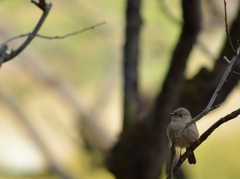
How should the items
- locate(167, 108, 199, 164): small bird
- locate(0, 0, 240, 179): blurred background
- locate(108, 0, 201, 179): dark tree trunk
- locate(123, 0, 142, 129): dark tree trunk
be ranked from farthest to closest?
locate(0, 0, 240, 179): blurred background < locate(123, 0, 142, 129): dark tree trunk < locate(108, 0, 201, 179): dark tree trunk < locate(167, 108, 199, 164): small bird

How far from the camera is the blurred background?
316 inches

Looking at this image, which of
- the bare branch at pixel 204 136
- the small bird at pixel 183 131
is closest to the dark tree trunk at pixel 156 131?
the small bird at pixel 183 131

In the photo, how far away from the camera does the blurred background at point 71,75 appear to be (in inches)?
316

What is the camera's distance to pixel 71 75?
30.9 feet

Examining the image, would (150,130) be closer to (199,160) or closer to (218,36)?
(199,160)

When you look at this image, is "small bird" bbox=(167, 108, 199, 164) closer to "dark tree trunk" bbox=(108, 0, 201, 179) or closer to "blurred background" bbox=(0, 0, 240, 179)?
"dark tree trunk" bbox=(108, 0, 201, 179)

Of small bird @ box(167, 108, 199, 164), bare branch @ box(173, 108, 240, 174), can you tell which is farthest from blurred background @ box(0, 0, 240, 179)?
bare branch @ box(173, 108, 240, 174)

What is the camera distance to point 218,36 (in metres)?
8.80

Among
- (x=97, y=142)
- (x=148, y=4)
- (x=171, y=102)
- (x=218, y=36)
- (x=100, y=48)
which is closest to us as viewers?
(x=171, y=102)

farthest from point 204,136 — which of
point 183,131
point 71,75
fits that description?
point 71,75

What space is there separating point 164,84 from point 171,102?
7.0 inches

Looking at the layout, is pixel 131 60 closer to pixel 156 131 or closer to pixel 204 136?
pixel 156 131

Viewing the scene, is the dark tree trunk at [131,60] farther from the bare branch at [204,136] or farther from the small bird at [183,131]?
the bare branch at [204,136]

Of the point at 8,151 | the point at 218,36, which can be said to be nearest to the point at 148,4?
the point at 218,36
